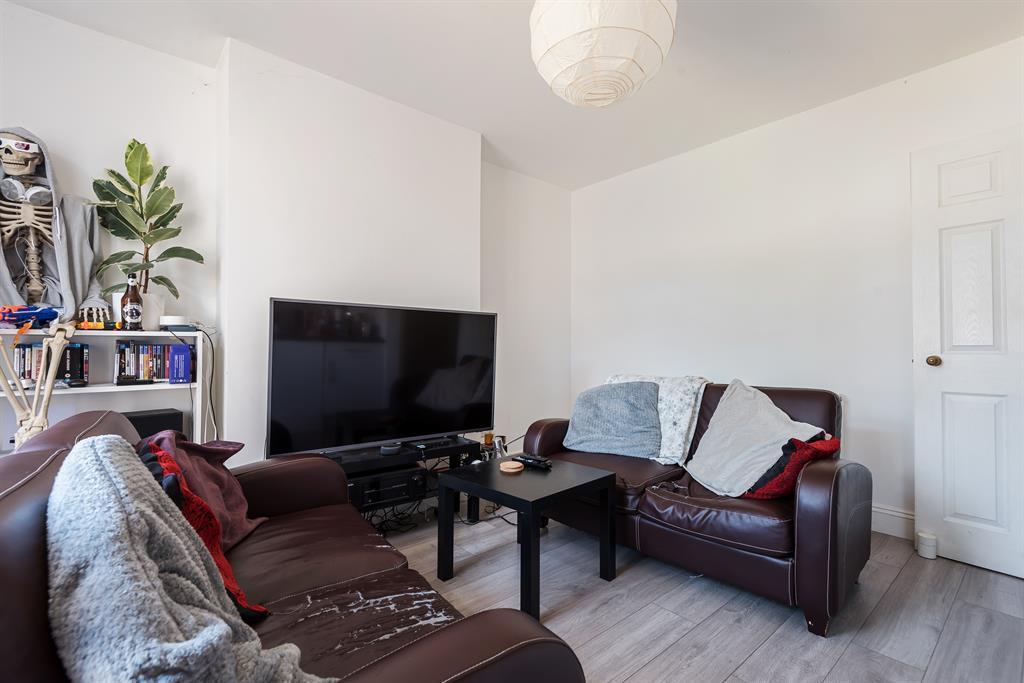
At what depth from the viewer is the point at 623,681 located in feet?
4.99

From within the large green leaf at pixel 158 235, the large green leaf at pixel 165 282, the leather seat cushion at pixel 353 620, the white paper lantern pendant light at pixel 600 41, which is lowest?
the leather seat cushion at pixel 353 620

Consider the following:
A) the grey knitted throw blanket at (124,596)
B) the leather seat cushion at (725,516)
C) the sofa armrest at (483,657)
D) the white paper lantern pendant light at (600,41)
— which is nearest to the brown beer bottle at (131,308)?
the grey knitted throw blanket at (124,596)

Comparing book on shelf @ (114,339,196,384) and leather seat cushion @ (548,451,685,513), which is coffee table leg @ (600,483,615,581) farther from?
book on shelf @ (114,339,196,384)

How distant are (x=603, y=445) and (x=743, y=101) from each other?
2.32 meters

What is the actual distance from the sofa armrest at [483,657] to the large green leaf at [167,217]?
2.44 m

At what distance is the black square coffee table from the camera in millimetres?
1784

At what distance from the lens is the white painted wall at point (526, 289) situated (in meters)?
3.91

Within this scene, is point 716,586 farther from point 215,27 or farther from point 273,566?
point 215,27

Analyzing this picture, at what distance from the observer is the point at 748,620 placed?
1.85 meters

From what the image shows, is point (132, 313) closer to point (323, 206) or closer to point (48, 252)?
point (48, 252)

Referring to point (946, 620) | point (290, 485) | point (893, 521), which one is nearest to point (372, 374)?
point (290, 485)

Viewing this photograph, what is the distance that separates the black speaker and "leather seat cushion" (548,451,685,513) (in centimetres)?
197

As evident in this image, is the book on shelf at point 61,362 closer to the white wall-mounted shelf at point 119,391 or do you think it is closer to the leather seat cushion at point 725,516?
the white wall-mounted shelf at point 119,391

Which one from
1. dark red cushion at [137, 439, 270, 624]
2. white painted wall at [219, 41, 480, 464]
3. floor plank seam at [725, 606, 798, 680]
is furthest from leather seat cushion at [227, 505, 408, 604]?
floor plank seam at [725, 606, 798, 680]
